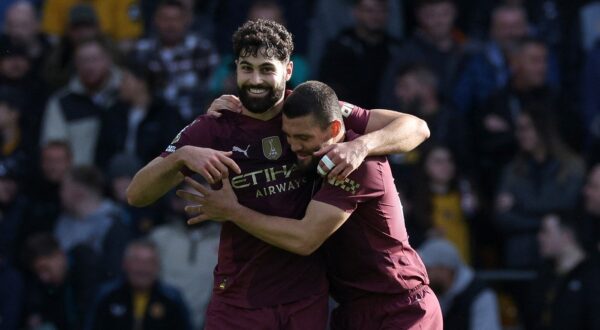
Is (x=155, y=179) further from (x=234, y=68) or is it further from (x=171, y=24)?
(x=171, y=24)

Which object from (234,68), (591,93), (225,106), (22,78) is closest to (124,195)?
(234,68)

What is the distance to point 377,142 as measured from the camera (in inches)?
277

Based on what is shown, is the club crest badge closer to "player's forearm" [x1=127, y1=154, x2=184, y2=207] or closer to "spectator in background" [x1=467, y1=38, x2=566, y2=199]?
"player's forearm" [x1=127, y1=154, x2=184, y2=207]

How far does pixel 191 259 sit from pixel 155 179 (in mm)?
3817

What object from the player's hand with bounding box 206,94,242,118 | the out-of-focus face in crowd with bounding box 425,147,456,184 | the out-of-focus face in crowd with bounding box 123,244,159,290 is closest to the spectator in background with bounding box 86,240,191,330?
the out-of-focus face in crowd with bounding box 123,244,159,290

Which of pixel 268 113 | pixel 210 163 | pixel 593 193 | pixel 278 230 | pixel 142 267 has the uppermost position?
pixel 268 113

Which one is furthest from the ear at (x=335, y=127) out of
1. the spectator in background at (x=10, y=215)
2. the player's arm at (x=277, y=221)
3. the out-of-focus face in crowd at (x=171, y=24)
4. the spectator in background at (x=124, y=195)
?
the out-of-focus face in crowd at (x=171, y=24)

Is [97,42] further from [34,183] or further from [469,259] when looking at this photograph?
[469,259]

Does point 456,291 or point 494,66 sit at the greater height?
point 494,66

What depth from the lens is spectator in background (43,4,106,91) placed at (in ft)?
40.4

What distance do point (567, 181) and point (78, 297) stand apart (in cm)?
398

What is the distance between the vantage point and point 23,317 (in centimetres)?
1072

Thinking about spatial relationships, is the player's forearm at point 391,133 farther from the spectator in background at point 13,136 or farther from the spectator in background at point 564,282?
the spectator in background at point 13,136

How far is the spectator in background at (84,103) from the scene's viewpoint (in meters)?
11.8
